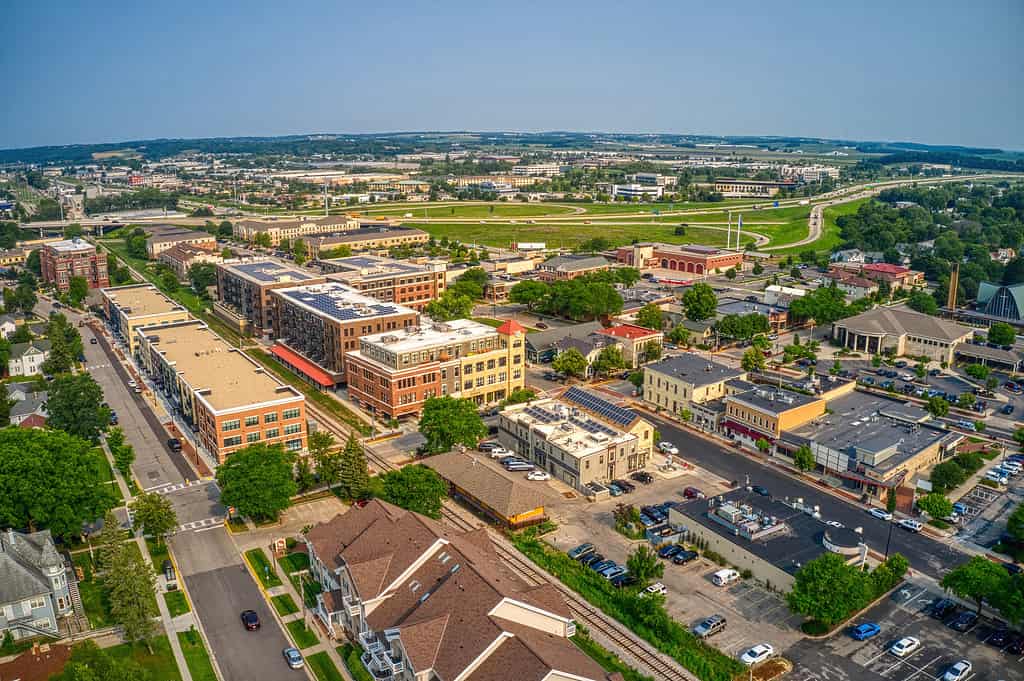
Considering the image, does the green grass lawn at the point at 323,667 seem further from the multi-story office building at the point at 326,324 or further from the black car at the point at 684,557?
the multi-story office building at the point at 326,324

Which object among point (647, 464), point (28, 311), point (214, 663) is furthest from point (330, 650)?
point (28, 311)

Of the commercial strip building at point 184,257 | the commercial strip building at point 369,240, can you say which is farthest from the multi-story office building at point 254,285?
the commercial strip building at point 369,240

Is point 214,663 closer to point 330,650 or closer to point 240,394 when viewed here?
point 330,650

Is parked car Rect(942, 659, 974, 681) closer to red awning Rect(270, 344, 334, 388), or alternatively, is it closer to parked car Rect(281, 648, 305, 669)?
parked car Rect(281, 648, 305, 669)

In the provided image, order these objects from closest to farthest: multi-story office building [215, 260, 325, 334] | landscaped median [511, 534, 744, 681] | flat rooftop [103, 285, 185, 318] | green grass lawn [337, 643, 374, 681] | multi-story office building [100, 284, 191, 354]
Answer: green grass lawn [337, 643, 374, 681] → landscaped median [511, 534, 744, 681] → multi-story office building [100, 284, 191, 354] → flat rooftop [103, 285, 185, 318] → multi-story office building [215, 260, 325, 334]

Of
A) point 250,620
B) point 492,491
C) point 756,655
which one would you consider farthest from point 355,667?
point 756,655

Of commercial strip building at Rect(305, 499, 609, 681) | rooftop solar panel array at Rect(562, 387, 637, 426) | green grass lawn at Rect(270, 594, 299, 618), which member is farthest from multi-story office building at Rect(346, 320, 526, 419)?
green grass lawn at Rect(270, 594, 299, 618)

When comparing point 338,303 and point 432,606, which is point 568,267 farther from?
point 432,606
